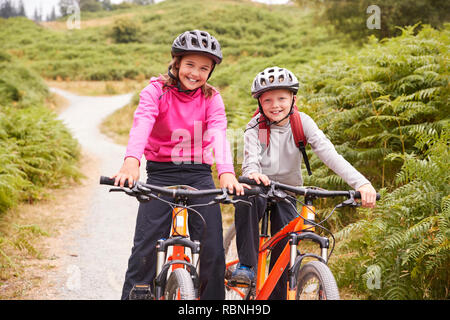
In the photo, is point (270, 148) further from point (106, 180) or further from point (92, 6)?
point (92, 6)

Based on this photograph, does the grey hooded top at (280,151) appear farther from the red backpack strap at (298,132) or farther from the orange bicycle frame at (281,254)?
the orange bicycle frame at (281,254)

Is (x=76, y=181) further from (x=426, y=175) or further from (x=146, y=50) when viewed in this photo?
(x=146, y=50)

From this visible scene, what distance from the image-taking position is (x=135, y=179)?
2574 mm

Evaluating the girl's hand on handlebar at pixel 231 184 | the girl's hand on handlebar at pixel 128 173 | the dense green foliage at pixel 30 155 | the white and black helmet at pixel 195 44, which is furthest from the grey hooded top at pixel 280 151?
the dense green foliage at pixel 30 155

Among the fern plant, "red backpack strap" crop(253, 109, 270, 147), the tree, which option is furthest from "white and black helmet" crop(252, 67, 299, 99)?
the tree

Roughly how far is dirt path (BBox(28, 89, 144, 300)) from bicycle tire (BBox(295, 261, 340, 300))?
122 inches

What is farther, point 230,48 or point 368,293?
point 230,48

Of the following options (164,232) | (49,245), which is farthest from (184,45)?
(49,245)

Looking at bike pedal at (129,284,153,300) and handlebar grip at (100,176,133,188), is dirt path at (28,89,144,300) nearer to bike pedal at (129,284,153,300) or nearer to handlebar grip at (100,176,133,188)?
bike pedal at (129,284,153,300)

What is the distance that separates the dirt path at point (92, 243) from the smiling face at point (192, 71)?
3.09 meters

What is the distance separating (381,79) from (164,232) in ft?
15.6

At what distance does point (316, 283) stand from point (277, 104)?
1.46 meters

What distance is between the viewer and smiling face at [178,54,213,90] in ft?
10.3

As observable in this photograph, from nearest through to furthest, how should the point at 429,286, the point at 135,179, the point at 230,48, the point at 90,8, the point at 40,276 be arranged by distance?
the point at 135,179, the point at 429,286, the point at 40,276, the point at 230,48, the point at 90,8
